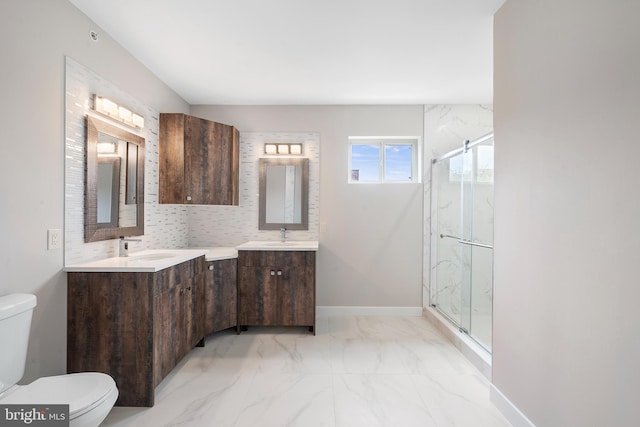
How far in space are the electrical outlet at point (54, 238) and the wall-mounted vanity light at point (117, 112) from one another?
87cm

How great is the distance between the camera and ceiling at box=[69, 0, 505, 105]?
2.07 meters

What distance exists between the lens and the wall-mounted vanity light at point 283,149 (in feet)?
12.5

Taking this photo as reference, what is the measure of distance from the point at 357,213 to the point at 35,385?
120 inches

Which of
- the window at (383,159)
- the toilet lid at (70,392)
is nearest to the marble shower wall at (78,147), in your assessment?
the toilet lid at (70,392)

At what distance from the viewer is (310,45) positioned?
8.20 feet

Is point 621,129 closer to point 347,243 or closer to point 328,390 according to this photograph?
point 328,390

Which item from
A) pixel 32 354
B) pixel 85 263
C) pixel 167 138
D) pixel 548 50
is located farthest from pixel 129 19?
pixel 548 50

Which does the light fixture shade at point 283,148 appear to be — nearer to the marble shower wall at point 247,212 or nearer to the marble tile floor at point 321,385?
the marble shower wall at point 247,212

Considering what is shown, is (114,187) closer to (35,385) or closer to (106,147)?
(106,147)

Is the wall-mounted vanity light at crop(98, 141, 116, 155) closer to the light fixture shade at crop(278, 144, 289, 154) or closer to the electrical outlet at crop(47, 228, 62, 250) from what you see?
the electrical outlet at crop(47, 228, 62, 250)

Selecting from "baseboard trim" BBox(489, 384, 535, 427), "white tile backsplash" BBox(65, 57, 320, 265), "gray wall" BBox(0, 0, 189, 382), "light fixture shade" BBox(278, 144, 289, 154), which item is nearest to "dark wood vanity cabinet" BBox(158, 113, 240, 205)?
"white tile backsplash" BBox(65, 57, 320, 265)

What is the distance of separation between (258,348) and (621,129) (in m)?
2.84

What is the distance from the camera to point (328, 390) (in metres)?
2.23

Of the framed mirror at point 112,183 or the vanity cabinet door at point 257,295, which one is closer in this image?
the framed mirror at point 112,183
